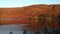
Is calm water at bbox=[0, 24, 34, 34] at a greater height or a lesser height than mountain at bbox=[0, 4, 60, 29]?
lesser

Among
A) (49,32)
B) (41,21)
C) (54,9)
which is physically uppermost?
(54,9)

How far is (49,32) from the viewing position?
5.18 ft

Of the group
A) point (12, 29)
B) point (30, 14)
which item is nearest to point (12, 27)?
point (12, 29)

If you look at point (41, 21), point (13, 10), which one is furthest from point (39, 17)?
A: point (13, 10)

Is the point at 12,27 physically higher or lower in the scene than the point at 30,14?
lower

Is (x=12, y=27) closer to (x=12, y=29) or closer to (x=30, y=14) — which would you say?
(x=12, y=29)

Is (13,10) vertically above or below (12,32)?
above

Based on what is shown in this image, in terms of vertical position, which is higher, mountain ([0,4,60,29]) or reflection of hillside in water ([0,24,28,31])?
mountain ([0,4,60,29])

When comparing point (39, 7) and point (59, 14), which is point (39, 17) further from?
point (59, 14)

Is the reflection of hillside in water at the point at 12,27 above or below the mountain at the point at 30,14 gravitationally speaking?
below

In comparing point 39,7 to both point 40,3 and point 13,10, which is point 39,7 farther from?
point 13,10

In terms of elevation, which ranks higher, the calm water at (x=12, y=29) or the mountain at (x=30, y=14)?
the mountain at (x=30, y=14)

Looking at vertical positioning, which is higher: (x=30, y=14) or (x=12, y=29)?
(x=30, y=14)

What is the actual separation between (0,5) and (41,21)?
472 millimetres
